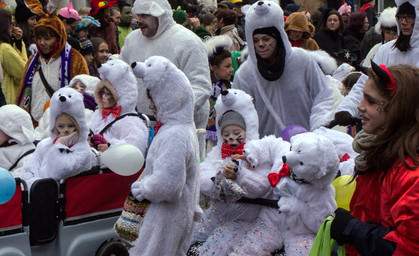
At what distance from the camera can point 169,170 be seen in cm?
510

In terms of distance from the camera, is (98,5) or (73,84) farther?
(98,5)

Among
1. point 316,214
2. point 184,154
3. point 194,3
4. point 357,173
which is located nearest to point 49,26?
point 184,154

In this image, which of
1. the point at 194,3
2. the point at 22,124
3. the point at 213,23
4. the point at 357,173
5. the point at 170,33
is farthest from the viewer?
the point at 194,3

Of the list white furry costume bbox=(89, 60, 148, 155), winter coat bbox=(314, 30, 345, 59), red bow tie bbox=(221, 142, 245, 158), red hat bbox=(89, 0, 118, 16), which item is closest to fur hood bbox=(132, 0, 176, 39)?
white furry costume bbox=(89, 60, 148, 155)

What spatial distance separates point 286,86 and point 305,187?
4.68ft

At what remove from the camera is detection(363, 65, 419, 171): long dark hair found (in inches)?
131

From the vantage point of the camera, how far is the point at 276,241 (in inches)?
212

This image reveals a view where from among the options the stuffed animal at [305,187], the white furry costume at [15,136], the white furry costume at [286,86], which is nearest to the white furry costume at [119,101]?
the white furry costume at [15,136]

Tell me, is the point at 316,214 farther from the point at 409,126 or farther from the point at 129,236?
the point at 409,126

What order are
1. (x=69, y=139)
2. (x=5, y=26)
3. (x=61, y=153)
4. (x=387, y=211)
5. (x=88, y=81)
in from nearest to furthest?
1. (x=387, y=211)
2. (x=61, y=153)
3. (x=69, y=139)
4. (x=88, y=81)
5. (x=5, y=26)

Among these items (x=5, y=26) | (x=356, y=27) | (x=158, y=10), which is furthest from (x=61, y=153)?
(x=356, y=27)

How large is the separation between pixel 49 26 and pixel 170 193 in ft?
13.5

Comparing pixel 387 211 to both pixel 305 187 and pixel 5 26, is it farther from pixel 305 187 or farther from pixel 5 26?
pixel 5 26

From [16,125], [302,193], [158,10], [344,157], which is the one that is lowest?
[16,125]
